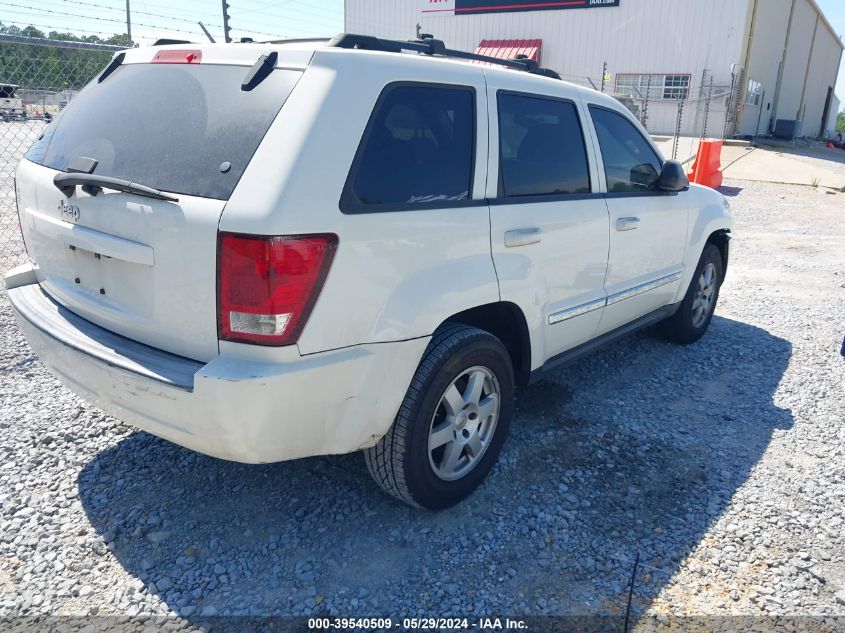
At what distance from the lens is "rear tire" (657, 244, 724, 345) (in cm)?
523

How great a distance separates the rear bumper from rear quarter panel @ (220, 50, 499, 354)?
105 millimetres

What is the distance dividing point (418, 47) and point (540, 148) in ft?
2.69

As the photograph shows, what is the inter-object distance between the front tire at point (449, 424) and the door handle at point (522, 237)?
1.48 feet

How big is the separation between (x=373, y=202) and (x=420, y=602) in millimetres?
1584

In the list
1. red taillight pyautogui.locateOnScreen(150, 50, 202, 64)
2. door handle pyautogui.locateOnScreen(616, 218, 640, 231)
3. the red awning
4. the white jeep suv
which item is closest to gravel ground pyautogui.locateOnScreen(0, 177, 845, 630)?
the white jeep suv

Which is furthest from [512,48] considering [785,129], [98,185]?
[98,185]

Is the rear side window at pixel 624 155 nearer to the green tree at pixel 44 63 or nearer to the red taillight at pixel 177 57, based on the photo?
the red taillight at pixel 177 57

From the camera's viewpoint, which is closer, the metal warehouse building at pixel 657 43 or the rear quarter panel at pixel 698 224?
the rear quarter panel at pixel 698 224

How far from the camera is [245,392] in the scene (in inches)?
88.9

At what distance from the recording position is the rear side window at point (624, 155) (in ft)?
12.9

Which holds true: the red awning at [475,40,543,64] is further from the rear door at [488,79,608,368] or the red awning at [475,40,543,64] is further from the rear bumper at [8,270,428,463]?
the rear bumper at [8,270,428,463]

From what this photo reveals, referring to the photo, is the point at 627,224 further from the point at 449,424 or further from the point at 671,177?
the point at 449,424

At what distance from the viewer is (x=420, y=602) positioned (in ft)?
8.41

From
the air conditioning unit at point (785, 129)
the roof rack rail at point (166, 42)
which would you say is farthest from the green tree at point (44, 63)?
the air conditioning unit at point (785, 129)
